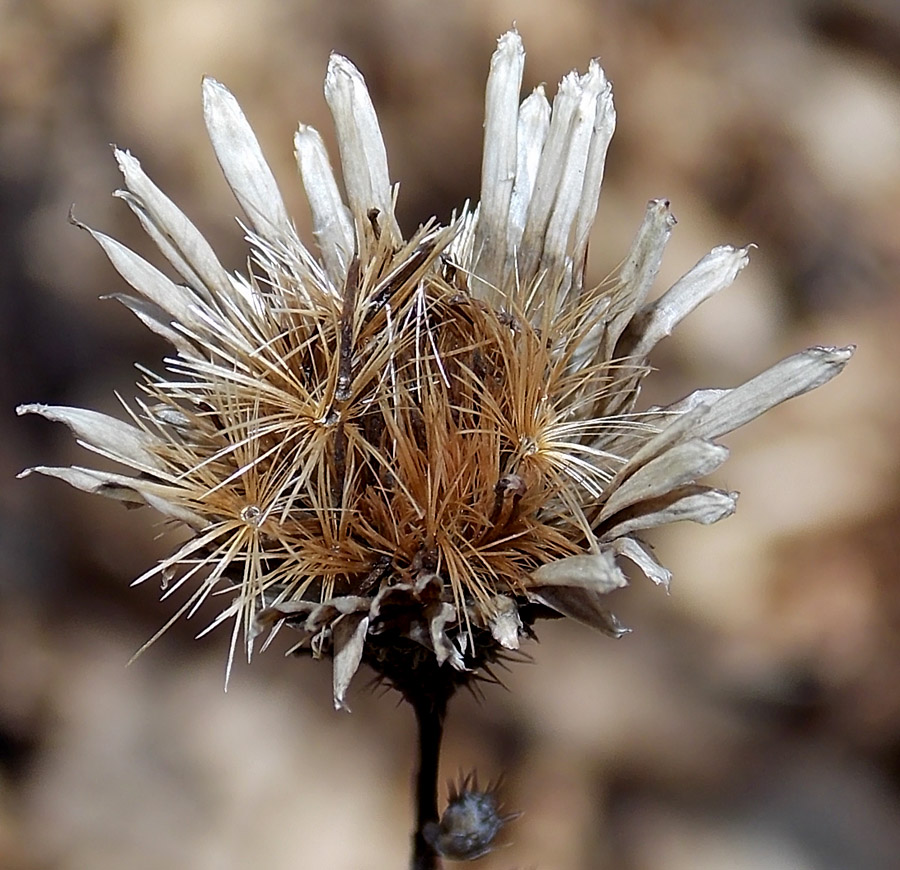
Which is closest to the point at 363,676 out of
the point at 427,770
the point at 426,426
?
the point at 427,770

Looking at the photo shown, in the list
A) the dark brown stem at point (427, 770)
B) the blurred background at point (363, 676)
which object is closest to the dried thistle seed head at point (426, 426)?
the dark brown stem at point (427, 770)

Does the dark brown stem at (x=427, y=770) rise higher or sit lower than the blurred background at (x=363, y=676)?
lower

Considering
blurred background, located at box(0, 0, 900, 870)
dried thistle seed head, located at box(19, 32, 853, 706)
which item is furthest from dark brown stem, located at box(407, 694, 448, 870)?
blurred background, located at box(0, 0, 900, 870)

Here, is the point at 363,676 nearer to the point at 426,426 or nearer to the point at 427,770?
the point at 427,770

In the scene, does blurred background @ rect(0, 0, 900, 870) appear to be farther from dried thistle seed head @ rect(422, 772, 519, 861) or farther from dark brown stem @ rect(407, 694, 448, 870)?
dried thistle seed head @ rect(422, 772, 519, 861)

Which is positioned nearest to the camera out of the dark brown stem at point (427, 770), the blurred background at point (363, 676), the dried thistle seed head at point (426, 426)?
the dried thistle seed head at point (426, 426)

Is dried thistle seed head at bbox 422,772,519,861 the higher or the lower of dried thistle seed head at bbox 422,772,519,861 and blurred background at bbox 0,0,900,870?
the lower

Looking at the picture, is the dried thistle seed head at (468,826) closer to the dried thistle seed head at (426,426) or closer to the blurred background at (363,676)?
the dried thistle seed head at (426,426)
